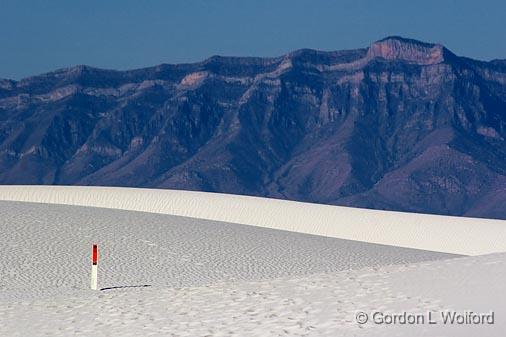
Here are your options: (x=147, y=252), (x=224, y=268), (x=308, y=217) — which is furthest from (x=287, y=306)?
(x=308, y=217)

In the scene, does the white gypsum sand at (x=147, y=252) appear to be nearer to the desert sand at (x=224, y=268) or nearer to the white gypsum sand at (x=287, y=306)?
the desert sand at (x=224, y=268)

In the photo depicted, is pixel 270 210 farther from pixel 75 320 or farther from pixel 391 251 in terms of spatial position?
pixel 75 320

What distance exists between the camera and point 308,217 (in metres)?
34.7

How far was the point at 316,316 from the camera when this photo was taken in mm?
12961

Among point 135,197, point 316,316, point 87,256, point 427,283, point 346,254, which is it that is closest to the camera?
point 316,316

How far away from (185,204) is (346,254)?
12.2m

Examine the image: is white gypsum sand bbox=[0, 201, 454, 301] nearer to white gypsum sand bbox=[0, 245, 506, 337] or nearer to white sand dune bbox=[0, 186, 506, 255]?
white sand dune bbox=[0, 186, 506, 255]

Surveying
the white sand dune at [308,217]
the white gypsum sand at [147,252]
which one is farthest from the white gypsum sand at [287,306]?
the white sand dune at [308,217]

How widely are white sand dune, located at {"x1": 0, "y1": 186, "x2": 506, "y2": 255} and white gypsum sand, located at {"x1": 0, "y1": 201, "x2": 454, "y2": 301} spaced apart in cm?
152

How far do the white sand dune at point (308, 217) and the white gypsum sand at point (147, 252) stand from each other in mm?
1524

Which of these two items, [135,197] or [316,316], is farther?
[135,197]

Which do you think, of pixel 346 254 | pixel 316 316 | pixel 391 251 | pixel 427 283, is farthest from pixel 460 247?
pixel 316 316

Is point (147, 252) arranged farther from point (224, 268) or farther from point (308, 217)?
point (308, 217)

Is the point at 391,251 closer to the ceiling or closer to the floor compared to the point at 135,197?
closer to the floor
